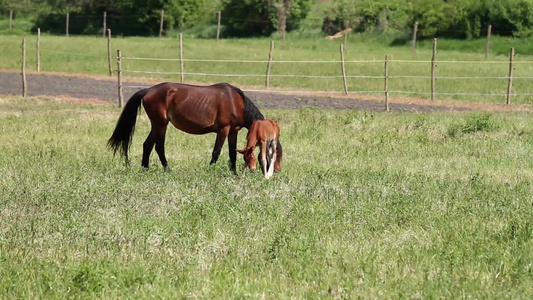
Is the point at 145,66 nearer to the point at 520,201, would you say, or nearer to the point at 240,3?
the point at 240,3

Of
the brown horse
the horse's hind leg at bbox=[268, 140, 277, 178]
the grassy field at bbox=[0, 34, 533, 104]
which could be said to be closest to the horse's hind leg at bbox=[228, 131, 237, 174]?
the brown horse

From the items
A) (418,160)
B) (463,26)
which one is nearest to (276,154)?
(418,160)

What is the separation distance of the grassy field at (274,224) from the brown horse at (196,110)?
48 cm

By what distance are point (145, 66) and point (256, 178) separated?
2479 centimetres

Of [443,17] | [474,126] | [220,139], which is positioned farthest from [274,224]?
[443,17]

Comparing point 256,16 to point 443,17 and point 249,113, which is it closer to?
point 443,17

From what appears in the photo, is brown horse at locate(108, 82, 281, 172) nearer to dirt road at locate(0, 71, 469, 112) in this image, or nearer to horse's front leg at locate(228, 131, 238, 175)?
horse's front leg at locate(228, 131, 238, 175)

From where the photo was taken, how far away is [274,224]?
808cm

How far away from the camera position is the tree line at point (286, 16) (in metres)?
45.5

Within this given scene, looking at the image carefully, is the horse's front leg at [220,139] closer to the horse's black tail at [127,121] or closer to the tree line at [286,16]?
the horse's black tail at [127,121]

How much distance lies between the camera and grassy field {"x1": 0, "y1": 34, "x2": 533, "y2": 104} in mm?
28562

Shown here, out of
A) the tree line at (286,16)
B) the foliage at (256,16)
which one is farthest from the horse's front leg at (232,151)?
the foliage at (256,16)

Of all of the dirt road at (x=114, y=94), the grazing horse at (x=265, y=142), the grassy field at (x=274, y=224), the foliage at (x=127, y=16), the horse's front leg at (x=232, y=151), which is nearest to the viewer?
the grassy field at (x=274, y=224)

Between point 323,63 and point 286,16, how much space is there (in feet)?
60.2
